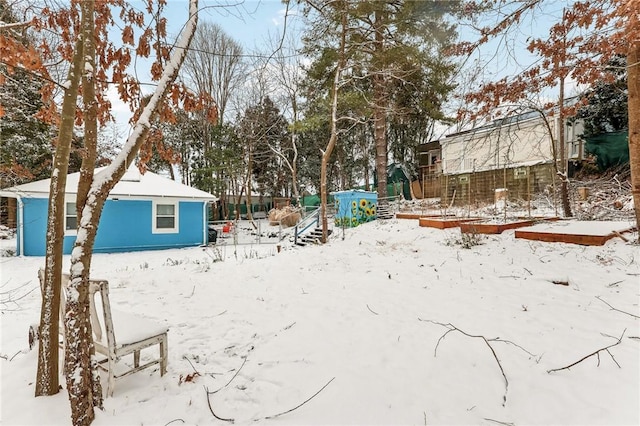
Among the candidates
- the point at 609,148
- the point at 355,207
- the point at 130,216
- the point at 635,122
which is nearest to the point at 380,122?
the point at 355,207

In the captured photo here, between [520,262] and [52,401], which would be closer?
[52,401]

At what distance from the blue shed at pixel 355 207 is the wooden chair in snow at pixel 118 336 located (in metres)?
9.20

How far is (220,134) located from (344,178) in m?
9.84

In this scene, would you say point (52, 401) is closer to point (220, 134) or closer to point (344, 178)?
point (220, 134)

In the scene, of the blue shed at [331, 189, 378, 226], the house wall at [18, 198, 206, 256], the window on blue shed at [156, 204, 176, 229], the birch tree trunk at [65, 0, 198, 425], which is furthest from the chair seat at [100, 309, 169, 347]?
the window on blue shed at [156, 204, 176, 229]

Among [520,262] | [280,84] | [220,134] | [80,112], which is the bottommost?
[520,262]

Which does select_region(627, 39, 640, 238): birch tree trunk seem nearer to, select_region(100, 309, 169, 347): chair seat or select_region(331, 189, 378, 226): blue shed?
select_region(100, 309, 169, 347): chair seat

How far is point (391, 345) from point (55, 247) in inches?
111

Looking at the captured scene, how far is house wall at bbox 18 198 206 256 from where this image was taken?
9234 millimetres

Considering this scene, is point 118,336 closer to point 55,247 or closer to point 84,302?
point 84,302

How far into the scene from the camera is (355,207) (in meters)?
11.7

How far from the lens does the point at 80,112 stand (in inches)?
107

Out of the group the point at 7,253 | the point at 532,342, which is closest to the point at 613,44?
the point at 532,342

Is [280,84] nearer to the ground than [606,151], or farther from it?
farther from it
